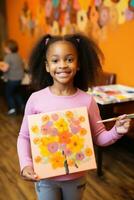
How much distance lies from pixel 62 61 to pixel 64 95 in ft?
0.49

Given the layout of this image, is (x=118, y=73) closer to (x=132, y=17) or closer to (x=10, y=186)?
(x=132, y=17)

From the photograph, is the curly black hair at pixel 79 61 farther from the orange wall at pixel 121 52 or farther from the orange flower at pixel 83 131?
the orange wall at pixel 121 52

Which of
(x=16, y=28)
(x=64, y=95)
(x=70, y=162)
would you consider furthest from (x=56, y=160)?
(x=16, y=28)

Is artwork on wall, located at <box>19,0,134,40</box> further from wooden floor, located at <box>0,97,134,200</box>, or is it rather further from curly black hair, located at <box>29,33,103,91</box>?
curly black hair, located at <box>29,33,103,91</box>


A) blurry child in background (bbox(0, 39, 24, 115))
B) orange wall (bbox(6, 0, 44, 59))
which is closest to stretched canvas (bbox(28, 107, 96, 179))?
blurry child in background (bbox(0, 39, 24, 115))

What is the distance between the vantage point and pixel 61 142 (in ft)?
3.71

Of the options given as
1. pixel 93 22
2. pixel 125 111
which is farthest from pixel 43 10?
pixel 125 111

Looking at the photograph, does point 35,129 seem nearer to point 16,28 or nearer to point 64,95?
point 64,95

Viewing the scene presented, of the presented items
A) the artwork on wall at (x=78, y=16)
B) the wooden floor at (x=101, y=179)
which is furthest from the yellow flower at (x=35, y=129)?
the artwork on wall at (x=78, y=16)

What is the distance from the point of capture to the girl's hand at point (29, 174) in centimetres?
108

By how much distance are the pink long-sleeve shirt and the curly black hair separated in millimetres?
93

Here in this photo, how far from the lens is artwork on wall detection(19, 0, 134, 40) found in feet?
10.6

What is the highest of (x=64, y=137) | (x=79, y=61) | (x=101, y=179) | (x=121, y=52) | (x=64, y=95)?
(x=79, y=61)

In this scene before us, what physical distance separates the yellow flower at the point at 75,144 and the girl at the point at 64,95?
0.35 ft
